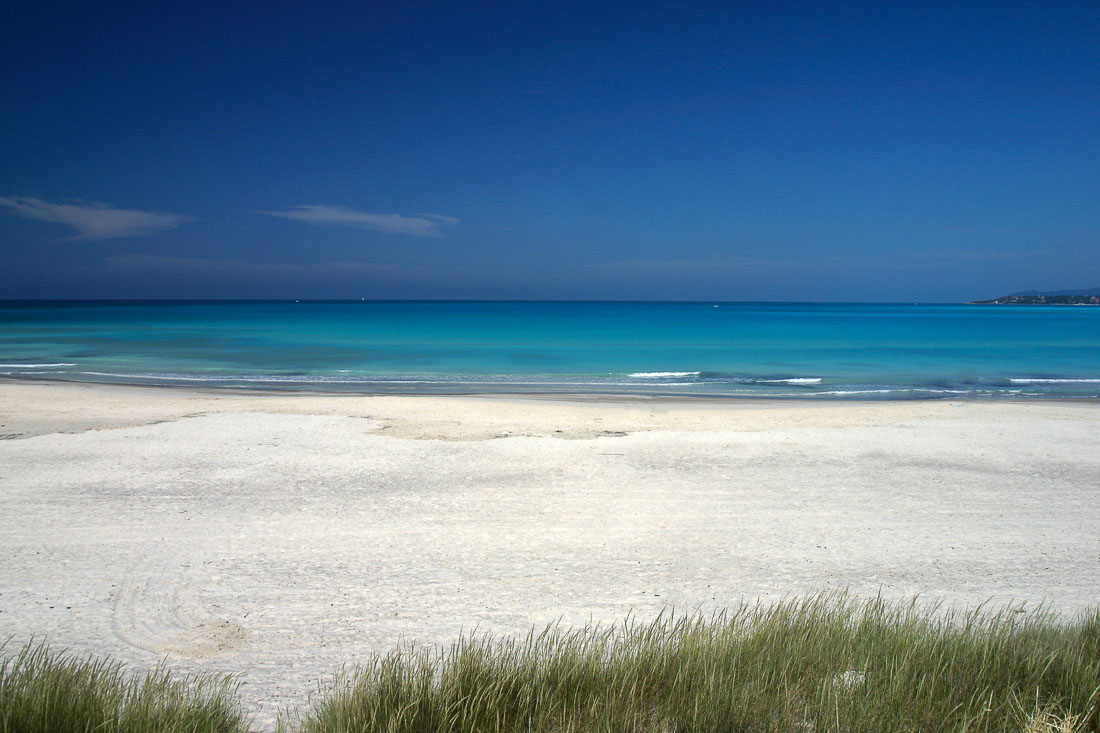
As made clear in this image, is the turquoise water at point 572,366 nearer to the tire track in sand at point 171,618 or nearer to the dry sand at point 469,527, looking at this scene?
the dry sand at point 469,527

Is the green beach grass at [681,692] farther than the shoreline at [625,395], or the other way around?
the shoreline at [625,395]

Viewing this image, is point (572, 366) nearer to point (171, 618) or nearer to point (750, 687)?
point (171, 618)

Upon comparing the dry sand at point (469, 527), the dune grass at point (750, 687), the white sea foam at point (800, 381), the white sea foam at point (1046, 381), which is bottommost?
the white sea foam at point (1046, 381)

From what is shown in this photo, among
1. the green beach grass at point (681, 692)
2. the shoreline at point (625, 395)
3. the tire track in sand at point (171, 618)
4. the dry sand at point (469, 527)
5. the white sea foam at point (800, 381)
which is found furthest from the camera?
the white sea foam at point (800, 381)

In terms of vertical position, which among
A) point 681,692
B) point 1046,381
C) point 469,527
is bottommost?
point 1046,381

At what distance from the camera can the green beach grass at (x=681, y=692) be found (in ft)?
9.66

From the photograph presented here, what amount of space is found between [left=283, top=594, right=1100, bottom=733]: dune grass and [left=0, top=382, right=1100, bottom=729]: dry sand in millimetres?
1131

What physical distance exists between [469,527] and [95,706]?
443 centimetres

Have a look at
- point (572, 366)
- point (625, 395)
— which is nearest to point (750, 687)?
point (625, 395)

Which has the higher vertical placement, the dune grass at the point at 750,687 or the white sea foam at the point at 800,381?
the dune grass at the point at 750,687

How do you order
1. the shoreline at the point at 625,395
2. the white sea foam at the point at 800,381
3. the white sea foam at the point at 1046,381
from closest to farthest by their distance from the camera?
the shoreline at the point at 625,395 → the white sea foam at the point at 800,381 → the white sea foam at the point at 1046,381

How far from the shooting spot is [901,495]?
8.77 m

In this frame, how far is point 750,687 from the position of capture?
320cm

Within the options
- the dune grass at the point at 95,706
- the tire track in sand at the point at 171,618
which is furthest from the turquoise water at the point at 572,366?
the dune grass at the point at 95,706
